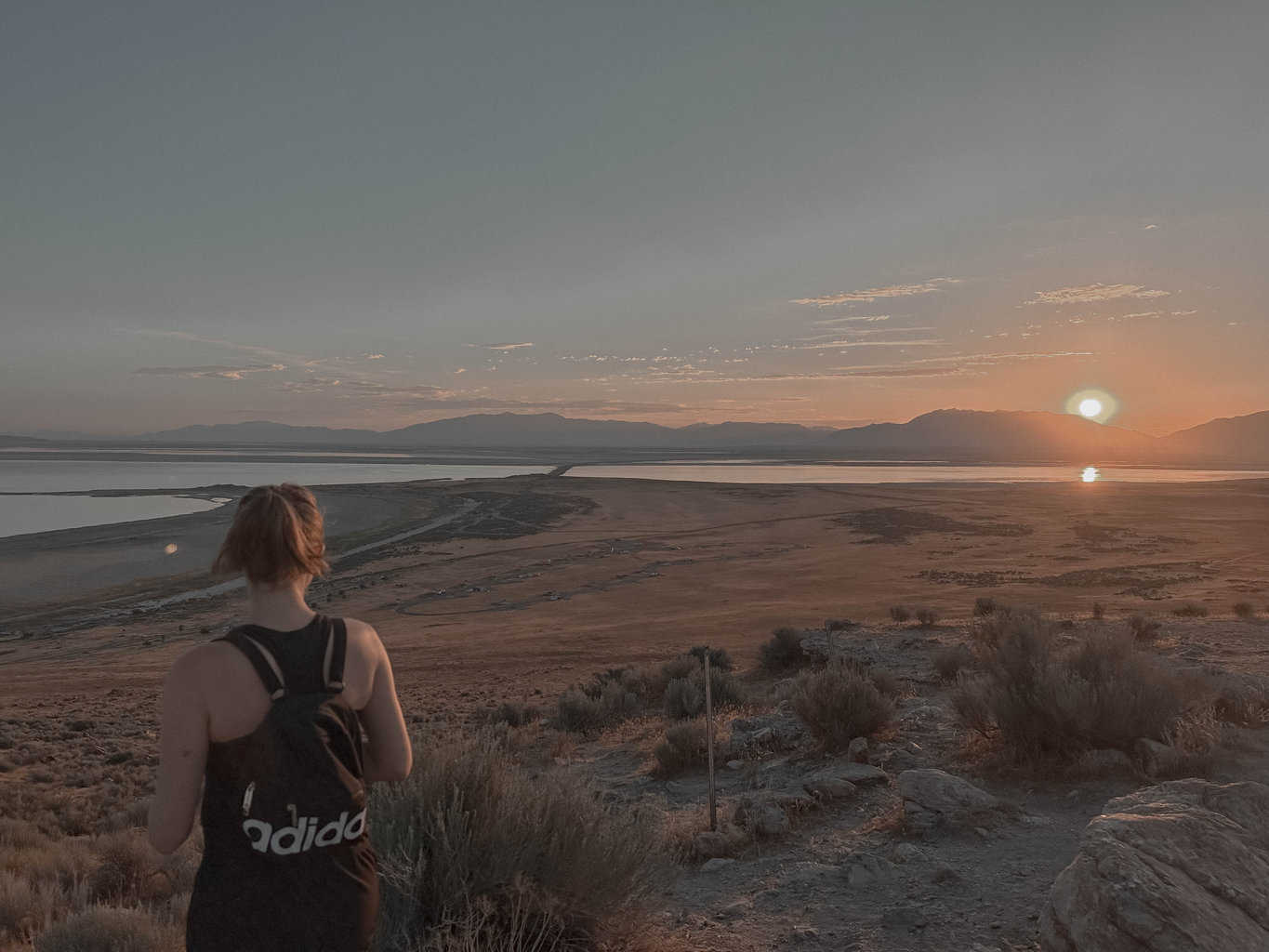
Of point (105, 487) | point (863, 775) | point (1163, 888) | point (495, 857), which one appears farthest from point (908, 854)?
point (105, 487)

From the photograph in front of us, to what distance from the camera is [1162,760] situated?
625 centimetres

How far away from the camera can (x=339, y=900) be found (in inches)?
82.0

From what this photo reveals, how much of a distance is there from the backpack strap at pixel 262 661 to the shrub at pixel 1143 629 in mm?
14878

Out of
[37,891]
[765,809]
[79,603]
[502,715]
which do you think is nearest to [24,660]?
[79,603]

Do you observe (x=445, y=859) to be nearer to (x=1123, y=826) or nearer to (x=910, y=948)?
(x=910, y=948)

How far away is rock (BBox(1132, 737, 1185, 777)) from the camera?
621cm

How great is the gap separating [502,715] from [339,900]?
37.7 ft

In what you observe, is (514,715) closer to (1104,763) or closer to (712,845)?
(712,845)

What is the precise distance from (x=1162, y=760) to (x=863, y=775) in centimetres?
230

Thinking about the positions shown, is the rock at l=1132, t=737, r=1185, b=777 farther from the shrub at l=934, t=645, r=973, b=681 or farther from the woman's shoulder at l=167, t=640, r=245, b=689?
the woman's shoulder at l=167, t=640, r=245, b=689

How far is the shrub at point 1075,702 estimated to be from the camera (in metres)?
6.71

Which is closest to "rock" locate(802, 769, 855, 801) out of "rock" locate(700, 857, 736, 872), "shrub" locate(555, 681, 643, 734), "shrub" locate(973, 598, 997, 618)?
"rock" locate(700, 857, 736, 872)

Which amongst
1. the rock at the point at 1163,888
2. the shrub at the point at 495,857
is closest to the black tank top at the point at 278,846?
the shrub at the point at 495,857

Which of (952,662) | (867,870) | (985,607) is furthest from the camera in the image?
(985,607)
